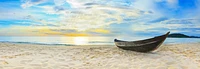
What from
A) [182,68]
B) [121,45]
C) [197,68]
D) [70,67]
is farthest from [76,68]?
[121,45]

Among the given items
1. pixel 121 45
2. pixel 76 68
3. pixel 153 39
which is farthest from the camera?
pixel 121 45

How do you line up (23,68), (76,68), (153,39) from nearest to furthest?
(23,68)
(76,68)
(153,39)

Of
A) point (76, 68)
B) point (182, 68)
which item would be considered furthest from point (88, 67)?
point (182, 68)

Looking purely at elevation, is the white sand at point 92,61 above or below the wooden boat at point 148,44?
below

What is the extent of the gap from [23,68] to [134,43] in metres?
8.11

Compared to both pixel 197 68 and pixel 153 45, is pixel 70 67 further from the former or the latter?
pixel 153 45

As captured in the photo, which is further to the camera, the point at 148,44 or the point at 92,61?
the point at 148,44

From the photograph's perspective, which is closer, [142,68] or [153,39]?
[142,68]

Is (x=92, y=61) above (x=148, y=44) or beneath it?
beneath

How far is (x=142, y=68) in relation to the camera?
722 centimetres

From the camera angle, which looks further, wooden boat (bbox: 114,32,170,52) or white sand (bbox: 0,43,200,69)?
wooden boat (bbox: 114,32,170,52)

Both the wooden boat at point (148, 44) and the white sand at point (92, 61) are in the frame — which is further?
the wooden boat at point (148, 44)

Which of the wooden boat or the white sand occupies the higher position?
the wooden boat

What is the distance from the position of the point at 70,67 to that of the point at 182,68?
3.87m
